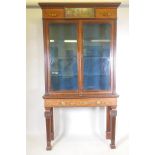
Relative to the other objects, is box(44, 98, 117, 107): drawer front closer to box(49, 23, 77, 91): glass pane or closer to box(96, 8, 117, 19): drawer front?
box(49, 23, 77, 91): glass pane

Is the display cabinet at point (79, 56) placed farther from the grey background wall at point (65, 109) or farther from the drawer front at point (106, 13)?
the grey background wall at point (65, 109)

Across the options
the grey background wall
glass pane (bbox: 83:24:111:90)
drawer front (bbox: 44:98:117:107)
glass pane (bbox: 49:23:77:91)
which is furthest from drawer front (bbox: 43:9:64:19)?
drawer front (bbox: 44:98:117:107)

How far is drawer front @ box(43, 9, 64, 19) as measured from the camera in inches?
123

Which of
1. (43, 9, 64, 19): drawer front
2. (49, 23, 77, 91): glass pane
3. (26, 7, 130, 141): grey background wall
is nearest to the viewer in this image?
(43, 9, 64, 19): drawer front

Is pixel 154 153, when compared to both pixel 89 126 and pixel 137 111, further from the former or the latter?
pixel 89 126

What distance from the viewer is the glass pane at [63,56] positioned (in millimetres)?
3277

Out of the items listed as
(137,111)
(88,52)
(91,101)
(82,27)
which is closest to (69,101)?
(91,101)

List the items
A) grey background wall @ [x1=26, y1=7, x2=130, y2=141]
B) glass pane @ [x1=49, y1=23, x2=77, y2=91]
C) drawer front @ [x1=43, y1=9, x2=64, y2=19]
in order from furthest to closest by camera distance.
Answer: grey background wall @ [x1=26, y1=7, x2=130, y2=141], glass pane @ [x1=49, y1=23, x2=77, y2=91], drawer front @ [x1=43, y1=9, x2=64, y2=19]

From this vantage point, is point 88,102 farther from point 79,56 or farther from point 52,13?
point 52,13

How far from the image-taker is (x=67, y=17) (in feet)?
10.4

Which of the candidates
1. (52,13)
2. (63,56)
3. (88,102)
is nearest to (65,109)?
(88,102)

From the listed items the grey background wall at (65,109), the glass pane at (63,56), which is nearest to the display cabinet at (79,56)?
the glass pane at (63,56)

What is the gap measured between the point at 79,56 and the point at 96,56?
0.26m

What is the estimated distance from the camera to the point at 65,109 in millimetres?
3754
